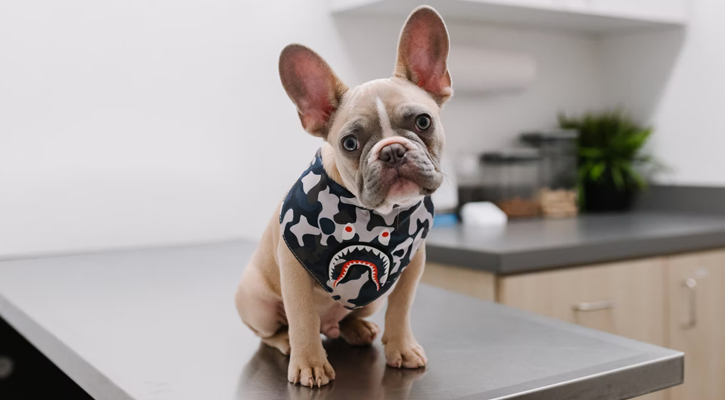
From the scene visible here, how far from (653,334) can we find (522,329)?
39.5 inches

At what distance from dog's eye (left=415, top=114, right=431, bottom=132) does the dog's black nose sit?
0.17ft

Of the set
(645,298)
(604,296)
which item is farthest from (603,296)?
(645,298)

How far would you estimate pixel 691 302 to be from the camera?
1875 mm

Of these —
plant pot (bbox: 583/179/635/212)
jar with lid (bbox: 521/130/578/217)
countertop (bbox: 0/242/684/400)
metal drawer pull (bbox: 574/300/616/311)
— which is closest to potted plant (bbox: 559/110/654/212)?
plant pot (bbox: 583/179/635/212)

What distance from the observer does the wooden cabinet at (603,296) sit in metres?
1.58

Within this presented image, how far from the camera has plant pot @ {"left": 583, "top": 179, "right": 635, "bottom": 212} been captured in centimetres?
244

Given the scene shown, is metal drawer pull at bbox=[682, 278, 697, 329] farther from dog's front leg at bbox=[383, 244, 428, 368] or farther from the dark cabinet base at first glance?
the dark cabinet base

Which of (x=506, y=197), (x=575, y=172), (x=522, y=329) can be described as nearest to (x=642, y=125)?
(x=575, y=172)

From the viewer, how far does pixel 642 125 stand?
2547 mm

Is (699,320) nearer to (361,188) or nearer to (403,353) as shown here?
(403,353)

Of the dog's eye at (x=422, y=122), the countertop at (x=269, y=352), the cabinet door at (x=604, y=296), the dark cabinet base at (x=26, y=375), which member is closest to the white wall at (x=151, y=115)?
the dark cabinet base at (x=26, y=375)

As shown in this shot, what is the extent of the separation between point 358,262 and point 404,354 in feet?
0.49

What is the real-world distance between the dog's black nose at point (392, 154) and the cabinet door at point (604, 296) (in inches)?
37.6

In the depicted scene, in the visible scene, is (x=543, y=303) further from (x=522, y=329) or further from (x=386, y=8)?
(x=386, y=8)
